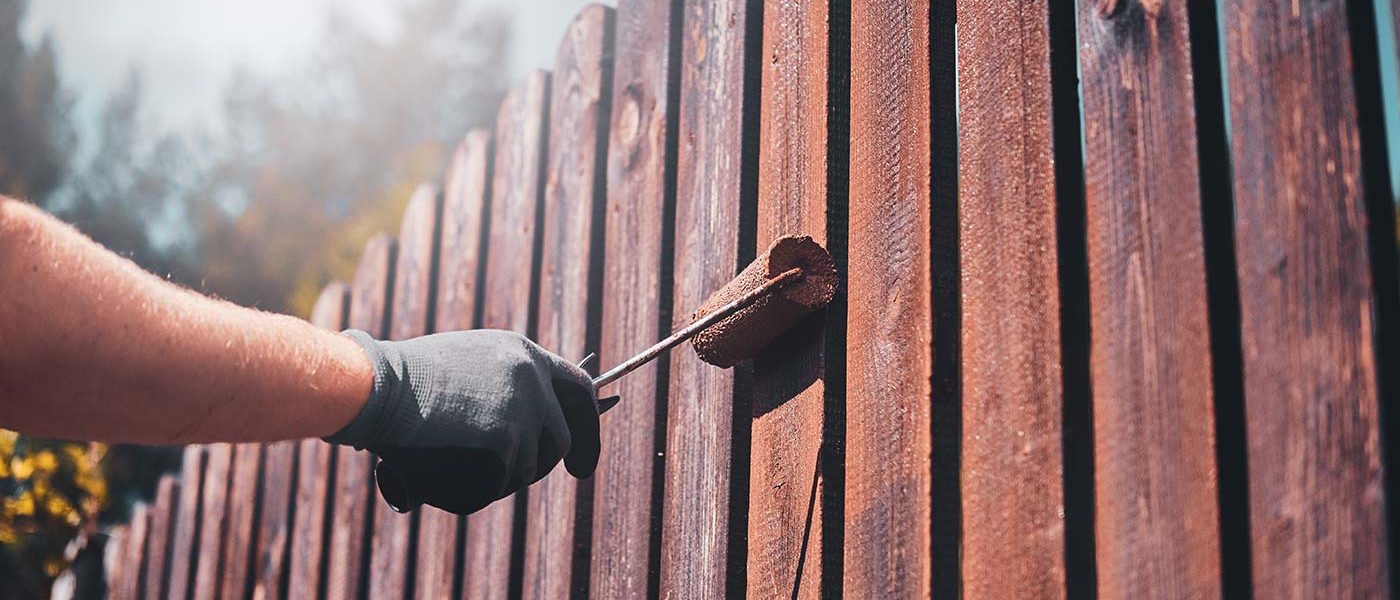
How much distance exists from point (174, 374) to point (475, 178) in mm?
1684

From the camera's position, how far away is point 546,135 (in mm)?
2922

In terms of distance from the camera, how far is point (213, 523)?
466cm

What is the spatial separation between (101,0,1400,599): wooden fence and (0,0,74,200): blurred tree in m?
29.5

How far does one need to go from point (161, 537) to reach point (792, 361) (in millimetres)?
4418

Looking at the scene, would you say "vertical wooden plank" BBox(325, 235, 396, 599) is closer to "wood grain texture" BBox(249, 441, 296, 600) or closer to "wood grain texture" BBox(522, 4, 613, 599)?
"wood grain texture" BBox(249, 441, 296, 600)

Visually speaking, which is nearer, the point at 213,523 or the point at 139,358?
the point at 139,358

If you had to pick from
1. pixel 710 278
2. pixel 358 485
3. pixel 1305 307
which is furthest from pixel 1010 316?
pixel 358 485

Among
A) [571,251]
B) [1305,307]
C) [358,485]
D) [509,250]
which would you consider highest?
[509,250]

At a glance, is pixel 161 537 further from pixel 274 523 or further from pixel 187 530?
pixel 274 523

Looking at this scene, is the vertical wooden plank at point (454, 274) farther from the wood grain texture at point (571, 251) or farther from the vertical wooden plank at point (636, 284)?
the vertical wooden plank at point (636, 284)

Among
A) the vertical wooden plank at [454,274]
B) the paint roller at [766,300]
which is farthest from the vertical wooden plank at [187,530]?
the paint roller at [766,300]

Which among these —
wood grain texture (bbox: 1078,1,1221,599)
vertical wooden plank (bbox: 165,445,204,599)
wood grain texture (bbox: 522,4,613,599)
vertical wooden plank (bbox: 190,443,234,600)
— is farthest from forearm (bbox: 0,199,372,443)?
vertical wooden plank (bbox: 165,445,204,599)

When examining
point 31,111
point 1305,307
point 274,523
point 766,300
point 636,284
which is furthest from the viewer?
point 31,111

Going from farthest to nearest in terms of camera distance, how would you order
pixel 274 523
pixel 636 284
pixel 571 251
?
pixel 274 523, pixel 571 251, pixel 636 284
